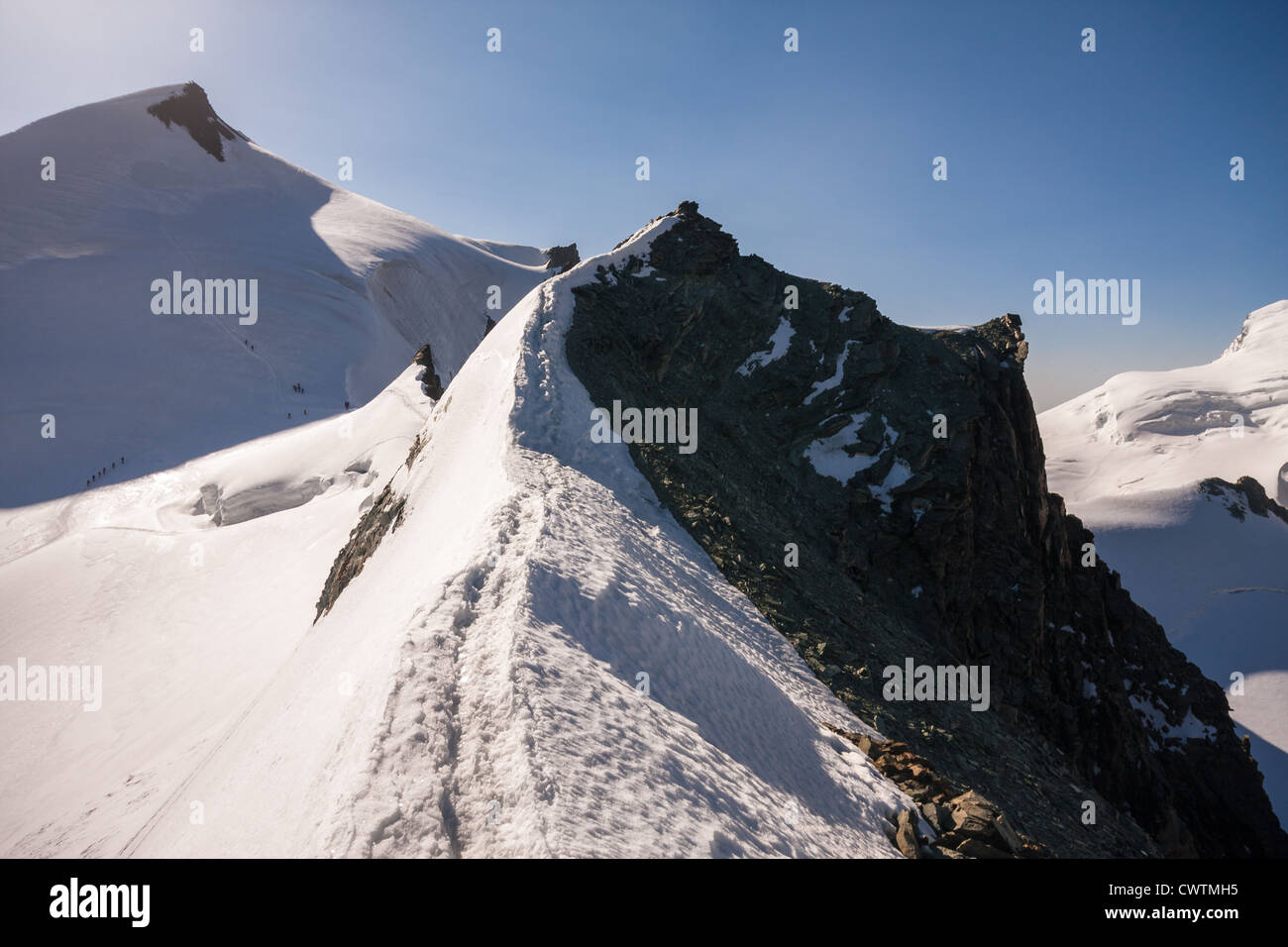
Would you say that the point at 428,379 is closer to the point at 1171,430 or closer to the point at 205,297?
the point at 205,297

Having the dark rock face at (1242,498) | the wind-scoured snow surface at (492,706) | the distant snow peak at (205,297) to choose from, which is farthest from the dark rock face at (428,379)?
the dark rock face at (1242,498)

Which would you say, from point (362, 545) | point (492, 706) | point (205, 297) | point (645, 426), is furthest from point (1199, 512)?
point (205, 297)

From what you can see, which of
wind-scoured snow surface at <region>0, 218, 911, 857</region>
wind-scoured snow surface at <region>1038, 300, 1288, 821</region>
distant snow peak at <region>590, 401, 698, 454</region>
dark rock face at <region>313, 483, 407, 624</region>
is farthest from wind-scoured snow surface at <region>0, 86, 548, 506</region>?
wind-scoured snow surface at <region>1038, 300, 1288, 821</region>

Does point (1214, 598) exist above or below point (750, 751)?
below
